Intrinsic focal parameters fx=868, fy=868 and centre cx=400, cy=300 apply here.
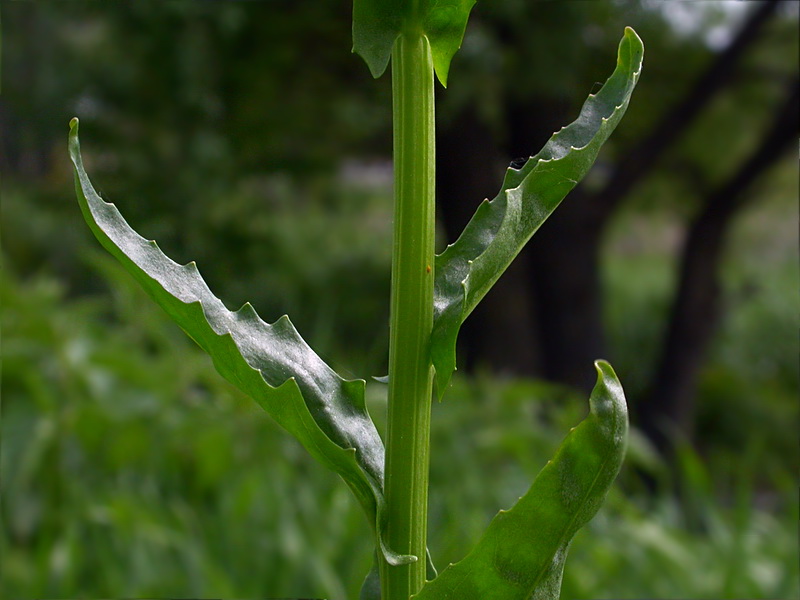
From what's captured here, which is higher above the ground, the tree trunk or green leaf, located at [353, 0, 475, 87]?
green leaf, located at [353, 0, 475, 87]

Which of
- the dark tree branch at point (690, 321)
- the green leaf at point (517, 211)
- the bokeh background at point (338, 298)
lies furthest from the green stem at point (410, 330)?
the dark tree branch at point (690, 321)

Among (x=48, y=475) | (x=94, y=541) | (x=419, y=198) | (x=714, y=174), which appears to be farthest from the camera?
(x=714, y=174)

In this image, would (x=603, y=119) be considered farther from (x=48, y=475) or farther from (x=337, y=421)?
(x=48, y=475)

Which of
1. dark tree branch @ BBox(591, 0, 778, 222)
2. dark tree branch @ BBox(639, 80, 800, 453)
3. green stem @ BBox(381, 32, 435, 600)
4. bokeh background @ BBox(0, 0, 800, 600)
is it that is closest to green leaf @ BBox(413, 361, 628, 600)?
green stem @ BBox(381, 32, 435, 600)

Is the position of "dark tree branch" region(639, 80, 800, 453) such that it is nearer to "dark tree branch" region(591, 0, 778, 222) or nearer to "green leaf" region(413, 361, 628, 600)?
"dark tree branch" region(591, 0, 778, 222)

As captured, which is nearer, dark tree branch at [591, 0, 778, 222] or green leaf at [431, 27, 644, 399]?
green leaf at [431, 27, 644, 399]

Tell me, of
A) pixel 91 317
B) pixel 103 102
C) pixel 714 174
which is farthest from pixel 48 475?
pixel 714 174

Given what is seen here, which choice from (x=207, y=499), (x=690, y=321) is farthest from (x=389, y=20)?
(x=690, y=321)
